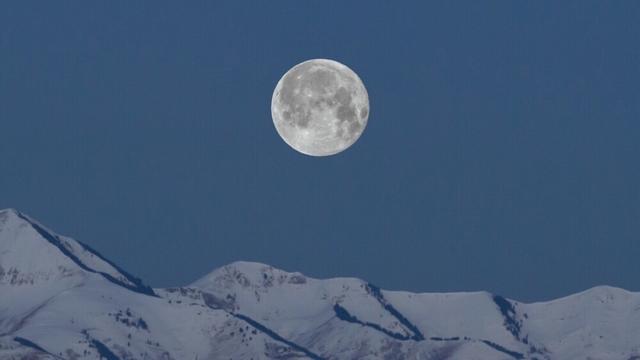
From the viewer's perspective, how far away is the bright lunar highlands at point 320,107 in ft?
431

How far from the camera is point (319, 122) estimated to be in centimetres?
13150

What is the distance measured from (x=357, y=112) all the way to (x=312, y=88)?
4229 mm

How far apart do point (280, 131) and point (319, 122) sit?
165 inches

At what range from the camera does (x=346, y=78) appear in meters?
136

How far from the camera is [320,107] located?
436 ft

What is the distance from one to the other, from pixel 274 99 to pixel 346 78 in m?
6.32

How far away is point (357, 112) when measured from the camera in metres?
134

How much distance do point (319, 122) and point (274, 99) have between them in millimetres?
6700

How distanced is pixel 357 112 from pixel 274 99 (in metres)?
7.31

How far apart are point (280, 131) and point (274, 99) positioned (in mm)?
3760

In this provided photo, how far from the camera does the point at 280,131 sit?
13412 centimetres

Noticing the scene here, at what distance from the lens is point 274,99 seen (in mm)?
136625

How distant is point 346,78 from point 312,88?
11.3ft

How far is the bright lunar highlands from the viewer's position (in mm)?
131375
